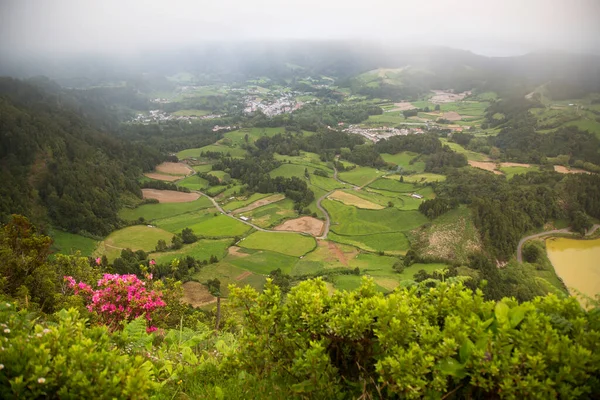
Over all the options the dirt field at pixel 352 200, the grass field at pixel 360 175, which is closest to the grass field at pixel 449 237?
the dirt field at pixel 352 200

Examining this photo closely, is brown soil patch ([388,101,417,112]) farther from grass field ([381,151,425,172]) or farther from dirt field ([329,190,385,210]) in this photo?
dirt field ([329,190,385,210])

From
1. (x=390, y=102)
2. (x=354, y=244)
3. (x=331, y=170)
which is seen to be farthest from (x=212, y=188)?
(x=390, y=102)

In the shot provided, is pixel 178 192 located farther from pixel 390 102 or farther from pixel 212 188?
pixel 390 102

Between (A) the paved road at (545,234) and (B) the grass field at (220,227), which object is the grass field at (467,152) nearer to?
(A) the paved road at (545,234)

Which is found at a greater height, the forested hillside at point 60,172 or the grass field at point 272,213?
the forested hillside at point 60,172

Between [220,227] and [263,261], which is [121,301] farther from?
[220,227]

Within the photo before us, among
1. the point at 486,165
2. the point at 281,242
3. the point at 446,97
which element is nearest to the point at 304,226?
the point at 281,242
